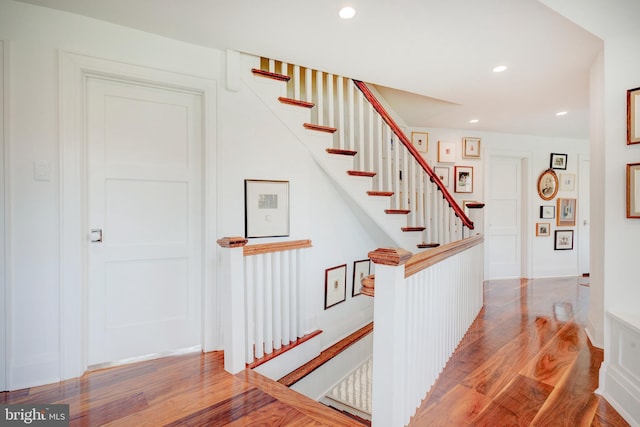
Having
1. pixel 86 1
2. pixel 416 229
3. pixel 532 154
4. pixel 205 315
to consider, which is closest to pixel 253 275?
pixel 205 315

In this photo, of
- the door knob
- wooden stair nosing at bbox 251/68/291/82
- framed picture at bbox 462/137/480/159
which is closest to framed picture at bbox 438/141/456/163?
framed picture at bbox 462/137/480/159

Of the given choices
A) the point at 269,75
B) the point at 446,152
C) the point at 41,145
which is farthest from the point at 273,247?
the point at 446,152

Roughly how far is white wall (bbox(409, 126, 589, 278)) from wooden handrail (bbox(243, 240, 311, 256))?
10.4 feet

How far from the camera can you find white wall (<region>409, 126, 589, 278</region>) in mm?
4996

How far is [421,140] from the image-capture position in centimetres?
485

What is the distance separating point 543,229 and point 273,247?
5.06 m

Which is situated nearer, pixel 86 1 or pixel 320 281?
pixel 86 1

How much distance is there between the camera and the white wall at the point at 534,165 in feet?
16.4

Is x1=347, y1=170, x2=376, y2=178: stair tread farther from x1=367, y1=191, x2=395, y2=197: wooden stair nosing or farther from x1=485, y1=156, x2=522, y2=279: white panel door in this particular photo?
x1=485, y1=156, x2=522, y2=279: white panel door

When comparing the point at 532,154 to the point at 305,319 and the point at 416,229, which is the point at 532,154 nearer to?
the point at 416,229

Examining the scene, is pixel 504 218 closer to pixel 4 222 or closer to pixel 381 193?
pixel 381 193

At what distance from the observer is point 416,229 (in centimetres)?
314

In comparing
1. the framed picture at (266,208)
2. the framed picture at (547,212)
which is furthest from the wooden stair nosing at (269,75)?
the framed picture at (547,212)

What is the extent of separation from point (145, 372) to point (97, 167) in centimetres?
138
